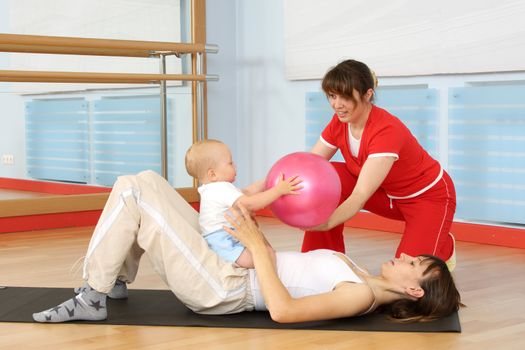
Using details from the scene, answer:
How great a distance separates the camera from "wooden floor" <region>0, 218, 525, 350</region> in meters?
2.32

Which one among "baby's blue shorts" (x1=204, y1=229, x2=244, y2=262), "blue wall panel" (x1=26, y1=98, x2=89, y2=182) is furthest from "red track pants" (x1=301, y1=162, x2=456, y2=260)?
"blue wall panel" (x1=26, y1=98, x2=89, y2=182)

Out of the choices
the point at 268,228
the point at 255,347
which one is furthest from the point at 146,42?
the point at 255,347

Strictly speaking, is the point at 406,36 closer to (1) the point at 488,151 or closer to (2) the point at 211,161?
(1) the point at 488,151

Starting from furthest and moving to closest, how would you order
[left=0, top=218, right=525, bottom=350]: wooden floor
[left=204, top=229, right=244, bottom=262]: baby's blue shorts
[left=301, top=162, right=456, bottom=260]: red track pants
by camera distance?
[left=301, top=162, right=456, bottom=260]: red track pants < [left=204, top=229, right=244, bottom=262]: baby's blue shorts < [left=0, top=218, right=525, bottom=350]: wooden floor

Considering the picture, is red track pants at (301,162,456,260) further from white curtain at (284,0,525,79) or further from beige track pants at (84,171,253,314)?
white curtain at (284,0,525,79)

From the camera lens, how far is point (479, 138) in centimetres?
413

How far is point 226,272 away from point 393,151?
744 millimetres

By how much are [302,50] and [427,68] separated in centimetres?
95

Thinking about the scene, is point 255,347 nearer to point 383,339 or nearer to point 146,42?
point 383,339

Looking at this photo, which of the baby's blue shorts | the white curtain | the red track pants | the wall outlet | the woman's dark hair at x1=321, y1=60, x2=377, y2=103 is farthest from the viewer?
the wall outlet

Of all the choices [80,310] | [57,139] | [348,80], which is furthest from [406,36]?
[80,310]

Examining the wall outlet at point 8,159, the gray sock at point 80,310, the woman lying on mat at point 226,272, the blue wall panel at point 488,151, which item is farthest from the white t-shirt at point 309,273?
the wall outlet at point 8,159

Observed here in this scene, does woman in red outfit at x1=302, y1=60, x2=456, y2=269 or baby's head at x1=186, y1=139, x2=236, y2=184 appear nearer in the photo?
baby's head at x1=186, y1=139, x2=236, y2=184

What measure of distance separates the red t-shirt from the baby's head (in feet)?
1.87
